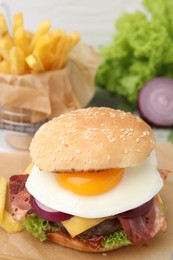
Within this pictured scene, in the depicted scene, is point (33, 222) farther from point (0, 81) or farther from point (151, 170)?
point (0, 81)

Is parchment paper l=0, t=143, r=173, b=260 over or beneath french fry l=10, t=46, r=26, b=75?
beneath

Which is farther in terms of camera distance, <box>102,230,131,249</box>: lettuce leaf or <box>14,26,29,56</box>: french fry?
<box>14,26,29,56</box>: french fry

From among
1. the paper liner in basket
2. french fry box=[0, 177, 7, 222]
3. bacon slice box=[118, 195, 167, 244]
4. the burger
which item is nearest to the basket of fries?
the paper liner in basket

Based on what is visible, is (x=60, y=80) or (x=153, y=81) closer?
(x=60, y=80)

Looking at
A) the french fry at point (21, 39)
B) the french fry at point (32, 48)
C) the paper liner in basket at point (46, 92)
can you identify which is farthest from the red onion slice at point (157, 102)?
the french fry at point (21, 39)

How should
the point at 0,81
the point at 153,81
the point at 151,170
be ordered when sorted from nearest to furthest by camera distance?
the point at 151,170
the point at 0,81
the point at 153,81

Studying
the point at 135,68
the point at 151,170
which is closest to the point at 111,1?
the point at 135,68

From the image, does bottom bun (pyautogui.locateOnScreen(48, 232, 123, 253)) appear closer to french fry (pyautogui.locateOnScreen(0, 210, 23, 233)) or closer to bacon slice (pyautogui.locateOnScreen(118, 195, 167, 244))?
bacon slice (pyautogui.locateOnScreen(118, 195, 167, 244))
